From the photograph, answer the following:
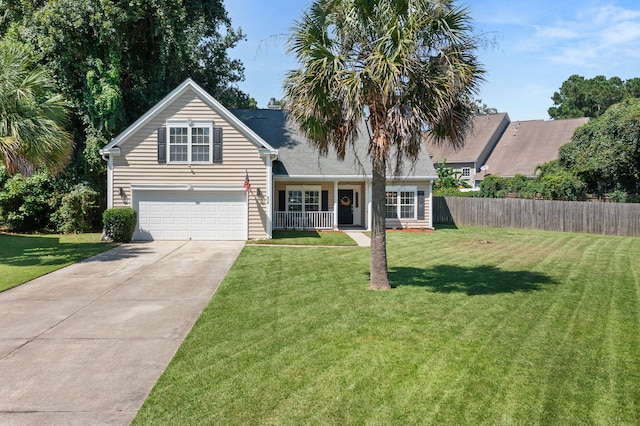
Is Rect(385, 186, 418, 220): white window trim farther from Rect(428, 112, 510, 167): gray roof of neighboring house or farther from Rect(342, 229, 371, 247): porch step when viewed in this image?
Rect(428, 112, 510, 167): gray roof of neighboring house

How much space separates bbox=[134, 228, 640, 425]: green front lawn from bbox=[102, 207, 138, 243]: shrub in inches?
319

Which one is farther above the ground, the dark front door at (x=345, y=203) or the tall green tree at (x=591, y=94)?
the tall green tree at (x=591, y=94)

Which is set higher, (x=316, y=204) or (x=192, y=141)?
(x=192, y=141)

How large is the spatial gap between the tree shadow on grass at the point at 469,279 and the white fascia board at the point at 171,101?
873 centimetres

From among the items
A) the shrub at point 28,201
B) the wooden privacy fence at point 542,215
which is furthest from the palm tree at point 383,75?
the wooden privacy fence at point 542,215

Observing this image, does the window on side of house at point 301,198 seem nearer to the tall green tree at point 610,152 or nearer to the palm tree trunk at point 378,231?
the palm tree trunk at point 378,231

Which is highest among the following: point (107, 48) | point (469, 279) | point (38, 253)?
point (107, 48)

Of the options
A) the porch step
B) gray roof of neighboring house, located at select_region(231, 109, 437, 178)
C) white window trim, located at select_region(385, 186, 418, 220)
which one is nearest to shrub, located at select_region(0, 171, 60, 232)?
gray roof of neighboring house, located at select_region(231, 109, 437, 178)

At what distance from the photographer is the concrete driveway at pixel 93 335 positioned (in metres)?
4.36

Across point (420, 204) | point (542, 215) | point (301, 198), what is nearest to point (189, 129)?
point (301, 198)

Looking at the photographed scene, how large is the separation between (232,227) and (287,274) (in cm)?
771

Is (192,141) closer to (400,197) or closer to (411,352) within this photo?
(400,197)

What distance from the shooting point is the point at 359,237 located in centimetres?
1870

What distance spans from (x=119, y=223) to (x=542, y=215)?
2009cm
